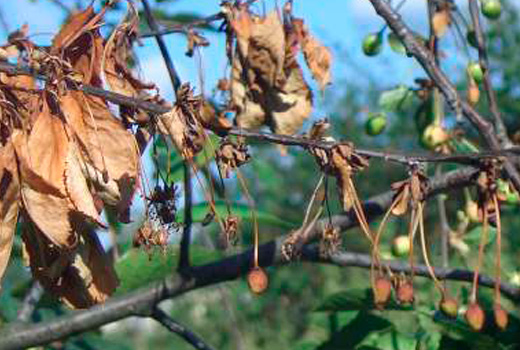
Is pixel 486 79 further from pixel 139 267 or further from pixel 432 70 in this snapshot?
pixel 139 267

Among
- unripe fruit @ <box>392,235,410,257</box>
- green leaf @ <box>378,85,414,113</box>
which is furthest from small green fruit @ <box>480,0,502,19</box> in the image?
unripe fruit @ <box>392,235,410,257</box>

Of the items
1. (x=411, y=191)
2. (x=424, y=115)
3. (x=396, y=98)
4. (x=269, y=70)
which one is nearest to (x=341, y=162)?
(x=411, y=191)

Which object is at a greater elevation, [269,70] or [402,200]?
[269,70]

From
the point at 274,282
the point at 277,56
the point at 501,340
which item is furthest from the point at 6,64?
the point at 274,282

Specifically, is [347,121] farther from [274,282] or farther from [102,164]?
[102,164]

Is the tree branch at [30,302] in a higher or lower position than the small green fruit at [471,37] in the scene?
lower

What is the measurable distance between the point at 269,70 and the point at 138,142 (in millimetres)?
282

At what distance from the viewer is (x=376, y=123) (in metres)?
2.17

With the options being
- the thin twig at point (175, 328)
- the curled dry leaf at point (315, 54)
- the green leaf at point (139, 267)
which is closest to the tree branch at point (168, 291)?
the thin twig at point (175, 328)

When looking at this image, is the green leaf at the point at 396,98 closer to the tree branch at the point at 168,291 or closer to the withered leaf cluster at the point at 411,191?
the tree branch at the point at 168,291

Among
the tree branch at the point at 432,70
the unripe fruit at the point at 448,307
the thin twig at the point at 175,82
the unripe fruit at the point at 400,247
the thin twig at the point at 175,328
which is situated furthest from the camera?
the unripe fruit at the point at 400,247

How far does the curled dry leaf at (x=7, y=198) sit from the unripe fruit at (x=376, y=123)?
4.03ft

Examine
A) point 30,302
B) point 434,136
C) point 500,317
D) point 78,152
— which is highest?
point 78,152

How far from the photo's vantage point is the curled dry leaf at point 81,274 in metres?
1.16
